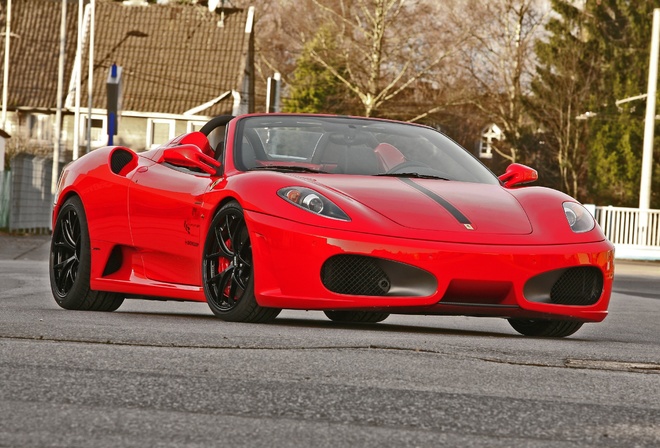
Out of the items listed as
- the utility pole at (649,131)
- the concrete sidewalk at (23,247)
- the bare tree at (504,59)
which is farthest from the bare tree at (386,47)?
the concrete sidewalk at (23,247)

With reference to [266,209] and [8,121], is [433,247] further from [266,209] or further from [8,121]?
[8,121]

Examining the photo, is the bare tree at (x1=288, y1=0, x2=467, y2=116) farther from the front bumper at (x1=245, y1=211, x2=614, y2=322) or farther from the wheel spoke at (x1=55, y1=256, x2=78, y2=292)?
the front bumper at (x1=245, y1=211, x2=614, y2=322)

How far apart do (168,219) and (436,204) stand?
1.69m

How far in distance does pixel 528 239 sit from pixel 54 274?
3335 millimetres

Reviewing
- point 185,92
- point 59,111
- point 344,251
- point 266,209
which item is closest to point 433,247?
point 344,251

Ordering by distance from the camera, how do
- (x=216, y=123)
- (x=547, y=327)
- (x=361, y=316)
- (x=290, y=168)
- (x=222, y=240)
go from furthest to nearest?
1. (x=216, y=123)
2. (x=361, y=316)
3. (x=547, y=327)
4. (x=290, y=168)
5. (x=222, y=240)

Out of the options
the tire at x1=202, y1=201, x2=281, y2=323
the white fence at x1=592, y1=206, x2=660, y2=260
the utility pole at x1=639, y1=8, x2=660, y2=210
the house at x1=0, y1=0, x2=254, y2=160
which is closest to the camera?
the tire at x1=202, y1=201, x2=281, y2=323

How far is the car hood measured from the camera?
23.3ft

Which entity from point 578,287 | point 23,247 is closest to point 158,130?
point 23,247

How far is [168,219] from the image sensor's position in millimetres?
8062

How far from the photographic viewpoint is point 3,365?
15.8ft

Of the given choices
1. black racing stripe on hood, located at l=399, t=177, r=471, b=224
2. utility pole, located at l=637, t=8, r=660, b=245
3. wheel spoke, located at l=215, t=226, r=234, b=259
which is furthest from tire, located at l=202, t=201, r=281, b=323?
utility pole, located at l=637, t=8, r=660, b=245

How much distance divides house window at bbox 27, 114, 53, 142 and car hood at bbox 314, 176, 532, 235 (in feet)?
196

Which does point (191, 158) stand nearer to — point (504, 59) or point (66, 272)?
point (66, 272)
